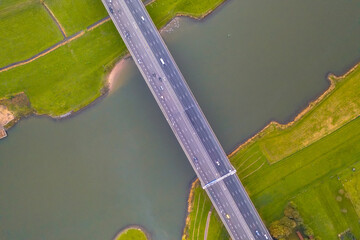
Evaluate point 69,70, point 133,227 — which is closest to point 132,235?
point 133,227

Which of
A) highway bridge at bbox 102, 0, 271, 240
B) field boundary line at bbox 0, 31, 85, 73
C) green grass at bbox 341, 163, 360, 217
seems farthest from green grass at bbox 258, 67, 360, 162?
field boundary line at bbox 0, 31, 85, 73

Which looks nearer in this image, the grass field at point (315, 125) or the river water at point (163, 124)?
the grass field at point (315, 125)

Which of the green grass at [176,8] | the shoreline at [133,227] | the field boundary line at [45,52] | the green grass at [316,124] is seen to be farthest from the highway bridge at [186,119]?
the shoreline at [133,227]

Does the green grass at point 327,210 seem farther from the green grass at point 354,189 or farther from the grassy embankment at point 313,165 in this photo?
the green grass at point 354,189

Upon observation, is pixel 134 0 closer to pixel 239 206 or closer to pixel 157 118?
pixel 157 118

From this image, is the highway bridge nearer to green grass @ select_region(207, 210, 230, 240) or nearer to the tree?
the tree

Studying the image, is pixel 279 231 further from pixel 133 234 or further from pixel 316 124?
pixel 133 234

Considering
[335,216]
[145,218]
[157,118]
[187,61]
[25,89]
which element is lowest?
[335,216]

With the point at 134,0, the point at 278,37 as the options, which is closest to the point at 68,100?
the point at 134,0
